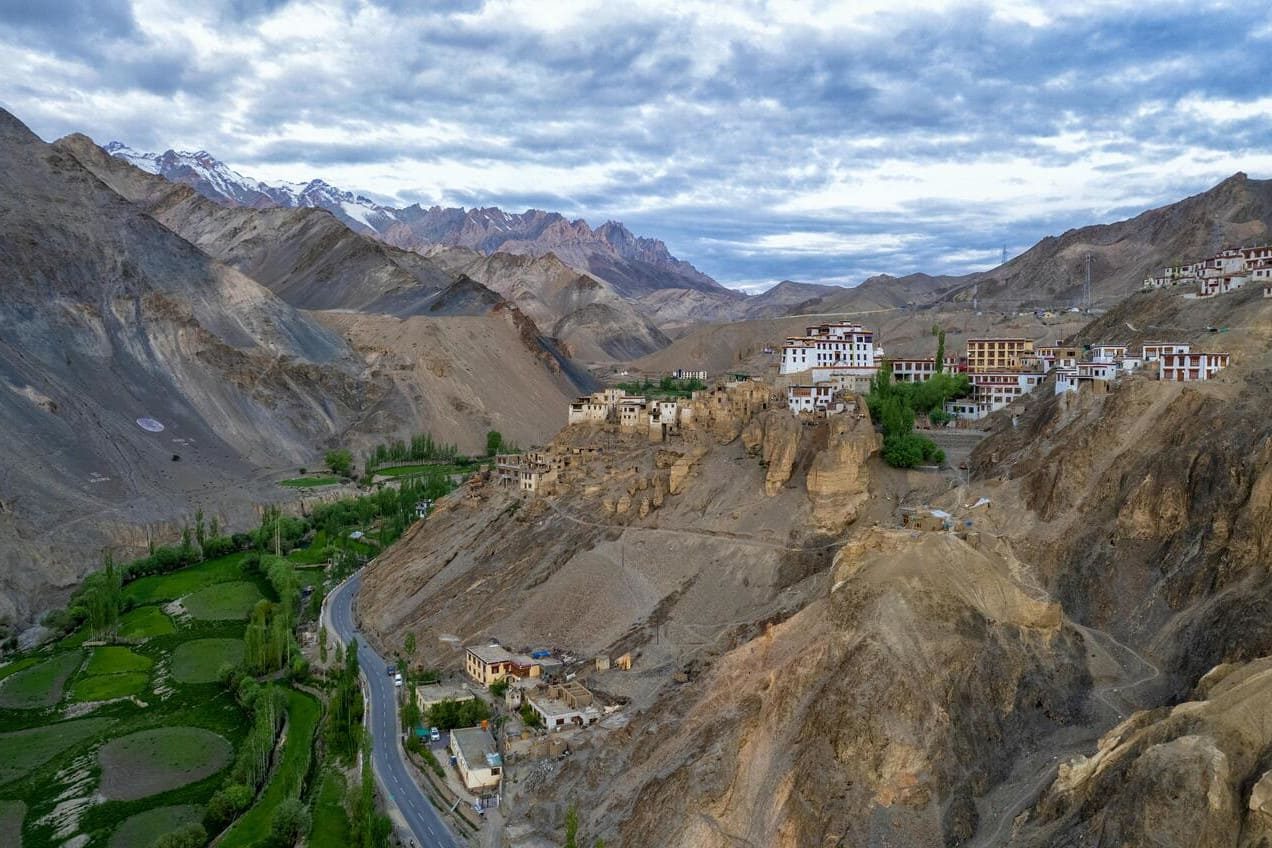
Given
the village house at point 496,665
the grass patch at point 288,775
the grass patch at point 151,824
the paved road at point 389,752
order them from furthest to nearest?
the village house at point 496,665 < the grass patch at point 151,824 < the grass patch at point 288,775 < the paved road at point 389,752

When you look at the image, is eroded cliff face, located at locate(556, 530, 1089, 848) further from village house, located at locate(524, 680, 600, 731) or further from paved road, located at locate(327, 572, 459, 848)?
paved road, located at locate(327, 572, 459, 848)

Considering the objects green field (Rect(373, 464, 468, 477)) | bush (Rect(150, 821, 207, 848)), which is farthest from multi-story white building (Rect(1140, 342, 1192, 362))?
green field (Rect(373, 464, 468, 477))

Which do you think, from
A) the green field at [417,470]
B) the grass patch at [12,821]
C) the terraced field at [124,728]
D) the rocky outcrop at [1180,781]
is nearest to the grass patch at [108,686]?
the terraced field at [124,728]

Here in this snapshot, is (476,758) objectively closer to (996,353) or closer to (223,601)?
(223,601)

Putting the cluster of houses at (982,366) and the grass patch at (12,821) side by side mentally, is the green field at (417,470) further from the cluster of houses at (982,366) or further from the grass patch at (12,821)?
the grass patch at (12,821)

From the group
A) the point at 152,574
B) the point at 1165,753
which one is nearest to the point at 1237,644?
the point at 1165,753

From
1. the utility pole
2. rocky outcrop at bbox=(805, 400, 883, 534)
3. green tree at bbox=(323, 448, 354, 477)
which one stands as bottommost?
green tree at bbox=(323, 448, 354, 477)
